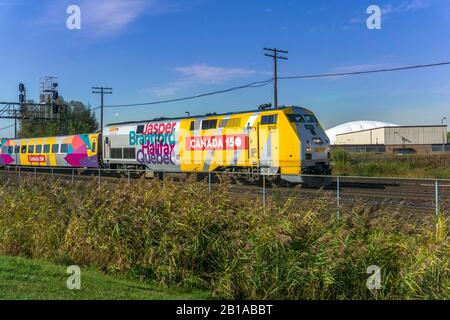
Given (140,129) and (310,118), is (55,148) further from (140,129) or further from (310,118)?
(310,118)

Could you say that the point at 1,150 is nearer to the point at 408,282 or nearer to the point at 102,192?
the point at 102,192

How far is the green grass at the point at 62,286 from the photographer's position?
244 inches

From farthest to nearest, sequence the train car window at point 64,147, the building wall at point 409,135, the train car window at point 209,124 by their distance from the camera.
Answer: the building wall at point 409,135
the train car window at point 64,147
the train car window at point 209,124

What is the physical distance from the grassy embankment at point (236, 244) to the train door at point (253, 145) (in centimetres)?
1154

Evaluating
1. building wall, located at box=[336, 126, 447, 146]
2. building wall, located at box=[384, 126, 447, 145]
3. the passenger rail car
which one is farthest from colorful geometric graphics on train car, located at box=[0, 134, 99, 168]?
building wall, located at box=[384, 126, 447, 145]

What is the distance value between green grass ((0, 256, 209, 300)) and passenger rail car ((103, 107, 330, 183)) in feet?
34.5

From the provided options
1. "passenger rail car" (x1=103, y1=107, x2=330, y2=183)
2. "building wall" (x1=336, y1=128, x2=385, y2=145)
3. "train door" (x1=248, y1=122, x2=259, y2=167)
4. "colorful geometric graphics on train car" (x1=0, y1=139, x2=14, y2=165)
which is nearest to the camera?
"passenger rail car" (x1=103, y1=107, x2=330, y2=183)

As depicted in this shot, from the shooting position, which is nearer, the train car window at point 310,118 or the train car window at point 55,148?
the train car window at point 310,118

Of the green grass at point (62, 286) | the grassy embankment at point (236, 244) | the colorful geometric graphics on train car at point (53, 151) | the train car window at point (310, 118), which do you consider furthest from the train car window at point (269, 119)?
the colorful geometric graphics on train car at point (53, 151)

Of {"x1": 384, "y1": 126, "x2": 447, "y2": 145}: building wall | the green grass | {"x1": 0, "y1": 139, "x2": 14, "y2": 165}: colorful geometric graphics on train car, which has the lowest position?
the green grass

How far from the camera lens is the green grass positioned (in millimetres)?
6188

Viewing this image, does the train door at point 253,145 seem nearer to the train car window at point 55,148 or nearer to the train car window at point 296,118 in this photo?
the train car window at point 296,118

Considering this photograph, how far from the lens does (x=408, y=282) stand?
6.36 meters

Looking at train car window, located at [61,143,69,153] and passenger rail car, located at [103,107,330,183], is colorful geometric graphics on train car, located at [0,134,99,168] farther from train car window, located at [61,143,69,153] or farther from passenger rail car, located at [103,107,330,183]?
passenger rail car, located at [103,107,330,183]
